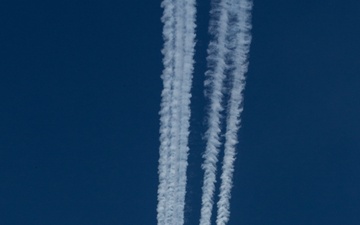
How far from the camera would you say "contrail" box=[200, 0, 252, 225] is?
33.2ft

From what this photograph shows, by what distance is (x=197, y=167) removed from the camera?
10805mm

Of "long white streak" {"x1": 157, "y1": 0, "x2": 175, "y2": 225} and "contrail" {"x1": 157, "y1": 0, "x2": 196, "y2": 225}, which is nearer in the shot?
"contrail" {"x1": 157, "y1": 0, "x2": 196, "y2": 225}

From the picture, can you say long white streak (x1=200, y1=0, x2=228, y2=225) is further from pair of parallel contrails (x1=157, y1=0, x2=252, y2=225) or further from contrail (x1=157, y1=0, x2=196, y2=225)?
contrail (x1=157, y1=0, x2=196, y2=225)

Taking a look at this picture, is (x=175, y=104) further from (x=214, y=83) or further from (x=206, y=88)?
(x=214, y=83)

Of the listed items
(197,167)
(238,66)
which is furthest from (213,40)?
(197,167)

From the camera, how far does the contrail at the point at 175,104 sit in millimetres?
10117

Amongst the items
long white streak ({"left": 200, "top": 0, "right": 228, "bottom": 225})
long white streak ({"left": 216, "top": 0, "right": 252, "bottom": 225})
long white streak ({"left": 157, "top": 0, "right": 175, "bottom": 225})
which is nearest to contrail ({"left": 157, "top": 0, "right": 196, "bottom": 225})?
long white streak ({"left": 157, "top": 0, "right": 175, "bottom": 225})

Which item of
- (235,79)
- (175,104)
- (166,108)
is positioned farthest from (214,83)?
(166,108)

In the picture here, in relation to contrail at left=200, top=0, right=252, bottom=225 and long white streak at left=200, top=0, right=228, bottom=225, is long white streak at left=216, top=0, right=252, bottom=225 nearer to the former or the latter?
contrail at left=200, top=0, right=252, bottom=225

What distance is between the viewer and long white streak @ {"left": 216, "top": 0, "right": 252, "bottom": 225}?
33.4ft

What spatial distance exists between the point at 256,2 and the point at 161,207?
13.2 feet

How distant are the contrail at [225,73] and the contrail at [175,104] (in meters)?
0.39

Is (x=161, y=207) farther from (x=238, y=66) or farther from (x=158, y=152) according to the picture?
(x=238, y=66)

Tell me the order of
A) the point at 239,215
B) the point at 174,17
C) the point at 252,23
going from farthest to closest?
the point at 239,215, the point at 252,23, the point at 174,17
